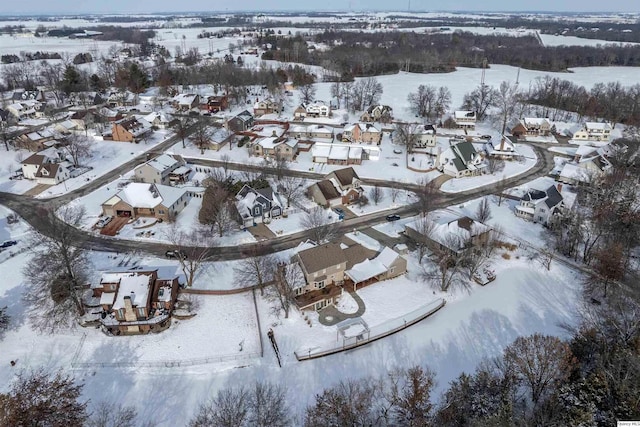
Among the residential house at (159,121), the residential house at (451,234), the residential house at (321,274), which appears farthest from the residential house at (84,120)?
the residential house at (451,234)

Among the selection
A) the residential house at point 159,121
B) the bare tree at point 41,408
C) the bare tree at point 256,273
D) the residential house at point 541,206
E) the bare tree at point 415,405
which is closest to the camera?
the bare tree at point 41,408

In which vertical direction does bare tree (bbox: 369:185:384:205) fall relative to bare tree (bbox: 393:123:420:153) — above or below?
below

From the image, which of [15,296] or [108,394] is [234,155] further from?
[108,394]

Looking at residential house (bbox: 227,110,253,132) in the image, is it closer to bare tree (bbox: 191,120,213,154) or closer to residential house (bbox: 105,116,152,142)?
bare tree (bbox: 191,120,213,154)

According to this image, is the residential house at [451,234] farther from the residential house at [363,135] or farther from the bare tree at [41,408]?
the residential house at [363,135]

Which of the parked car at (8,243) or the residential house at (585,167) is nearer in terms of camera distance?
the parked car at (8,243)

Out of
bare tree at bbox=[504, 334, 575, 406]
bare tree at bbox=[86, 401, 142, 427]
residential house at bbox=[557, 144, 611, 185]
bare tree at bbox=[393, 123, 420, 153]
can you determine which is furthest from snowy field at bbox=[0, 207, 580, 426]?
bare tree at bbox=[393, 123, 420, 153]
